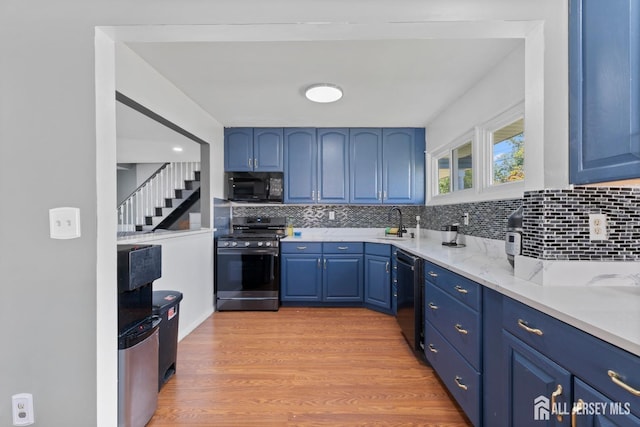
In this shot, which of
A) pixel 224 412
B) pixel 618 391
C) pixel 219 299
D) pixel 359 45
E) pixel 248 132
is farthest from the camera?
pixel 248 132

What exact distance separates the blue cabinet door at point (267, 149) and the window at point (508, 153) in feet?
8.00

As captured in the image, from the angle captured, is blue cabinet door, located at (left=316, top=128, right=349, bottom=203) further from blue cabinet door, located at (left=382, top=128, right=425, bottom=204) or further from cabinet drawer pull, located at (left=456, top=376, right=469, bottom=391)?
cabinet drawer pull, located at (left=456, top=376, right=469, bottom=391)

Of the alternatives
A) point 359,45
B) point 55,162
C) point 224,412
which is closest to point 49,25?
point 55,162

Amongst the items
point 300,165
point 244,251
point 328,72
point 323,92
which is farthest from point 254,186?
point 328,72

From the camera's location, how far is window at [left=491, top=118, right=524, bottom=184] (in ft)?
7.02

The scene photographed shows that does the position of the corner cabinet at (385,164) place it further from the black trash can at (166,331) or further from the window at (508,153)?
the black trash can at (166,331)

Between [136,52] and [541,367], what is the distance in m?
2.85

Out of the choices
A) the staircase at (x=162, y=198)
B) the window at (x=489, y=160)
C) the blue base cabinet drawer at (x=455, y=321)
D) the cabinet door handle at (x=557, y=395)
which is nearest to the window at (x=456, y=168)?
the window at (x=489, y=160)

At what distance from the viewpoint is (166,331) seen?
185 centimetres

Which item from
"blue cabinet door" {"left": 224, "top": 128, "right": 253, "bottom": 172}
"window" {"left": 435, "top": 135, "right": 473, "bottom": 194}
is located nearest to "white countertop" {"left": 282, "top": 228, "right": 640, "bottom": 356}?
"window" {"left": 435, "top": 135, "right": 473, "bottom": 194}

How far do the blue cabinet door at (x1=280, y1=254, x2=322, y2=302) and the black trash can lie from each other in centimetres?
156

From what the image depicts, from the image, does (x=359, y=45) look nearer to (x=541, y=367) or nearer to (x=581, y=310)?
(x=581, y=310)

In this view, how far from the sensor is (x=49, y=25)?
1.17 meters

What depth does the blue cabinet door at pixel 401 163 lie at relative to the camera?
374 centimetres
